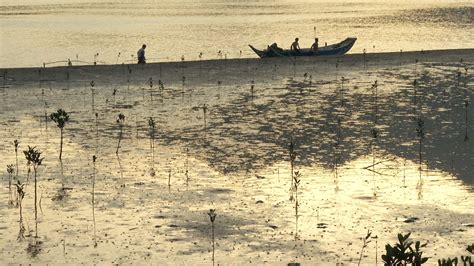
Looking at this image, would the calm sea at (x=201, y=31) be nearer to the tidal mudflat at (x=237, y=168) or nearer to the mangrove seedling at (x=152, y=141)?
the tidal mudflat at (x=237, y=168)

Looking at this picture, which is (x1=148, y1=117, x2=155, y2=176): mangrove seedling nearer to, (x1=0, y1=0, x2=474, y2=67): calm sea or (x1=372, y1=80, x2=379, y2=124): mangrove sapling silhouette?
(x1=372, y1=80, x2=379, y2=124): mangrove sapling silhouette

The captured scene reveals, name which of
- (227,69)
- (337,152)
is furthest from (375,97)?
(227,69)

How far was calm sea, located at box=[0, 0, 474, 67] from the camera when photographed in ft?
219

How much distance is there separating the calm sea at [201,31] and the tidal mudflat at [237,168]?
20.9 m

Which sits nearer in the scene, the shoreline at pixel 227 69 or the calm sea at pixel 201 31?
the shoreline at pixel 227 69

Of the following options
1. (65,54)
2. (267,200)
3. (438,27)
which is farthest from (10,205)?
(438,27)

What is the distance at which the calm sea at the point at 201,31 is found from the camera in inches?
2628

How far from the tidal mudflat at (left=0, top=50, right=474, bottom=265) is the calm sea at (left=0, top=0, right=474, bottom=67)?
20886mm

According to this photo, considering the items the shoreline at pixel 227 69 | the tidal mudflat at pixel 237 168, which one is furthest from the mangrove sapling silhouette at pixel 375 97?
the shoreline at pixel 227 69

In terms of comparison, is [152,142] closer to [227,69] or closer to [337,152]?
[337,152]

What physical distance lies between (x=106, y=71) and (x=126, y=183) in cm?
2130

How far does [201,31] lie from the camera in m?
88.2

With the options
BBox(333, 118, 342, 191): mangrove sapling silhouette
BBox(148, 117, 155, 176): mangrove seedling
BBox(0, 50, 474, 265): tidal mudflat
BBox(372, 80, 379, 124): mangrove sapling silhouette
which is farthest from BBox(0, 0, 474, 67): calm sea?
BBox(333, 118, 342, 191): mangrove sapling silhouette

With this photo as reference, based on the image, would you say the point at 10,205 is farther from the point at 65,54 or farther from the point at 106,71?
the point at 65,54
